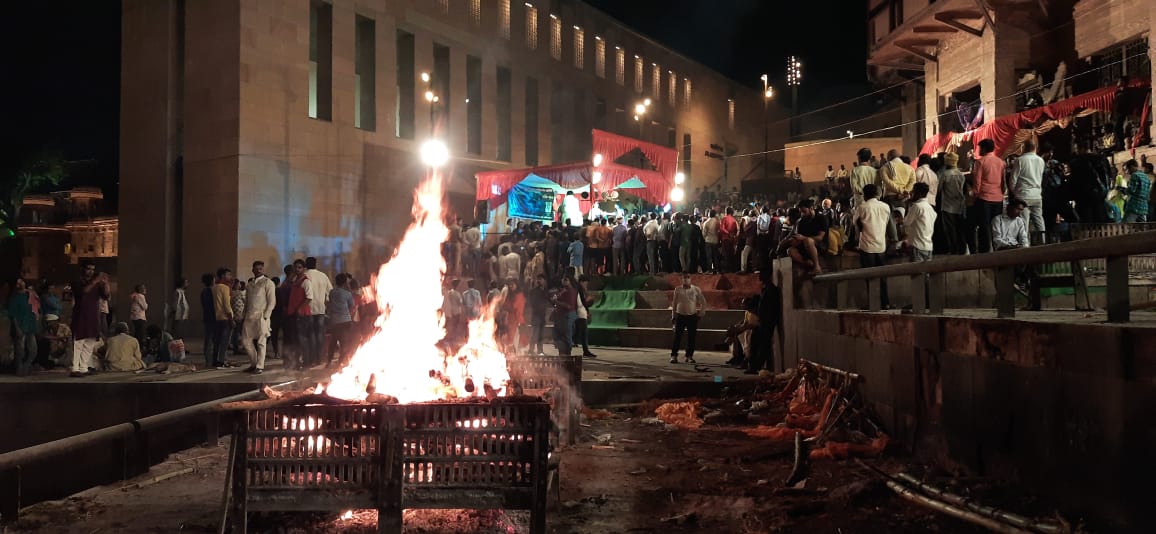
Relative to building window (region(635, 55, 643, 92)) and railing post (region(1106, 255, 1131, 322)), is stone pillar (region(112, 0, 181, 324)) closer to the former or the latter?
railing post (region(1106, 255, 1131, 322))

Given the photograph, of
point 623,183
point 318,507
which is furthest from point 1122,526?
point 623,183

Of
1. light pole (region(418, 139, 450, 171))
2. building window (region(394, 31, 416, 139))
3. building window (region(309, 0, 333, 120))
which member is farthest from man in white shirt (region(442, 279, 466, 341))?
building window (region(394, 31, 416, 139))

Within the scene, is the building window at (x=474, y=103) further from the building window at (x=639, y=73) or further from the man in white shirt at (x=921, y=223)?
the man in white shirt at (x=921, y=223)

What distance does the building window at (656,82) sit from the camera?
149 ft

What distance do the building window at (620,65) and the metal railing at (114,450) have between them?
121ft

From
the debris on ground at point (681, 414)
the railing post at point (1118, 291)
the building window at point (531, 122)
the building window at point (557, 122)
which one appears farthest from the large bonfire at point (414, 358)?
the building window at point (557, 122)

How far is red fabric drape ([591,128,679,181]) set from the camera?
22.8 m

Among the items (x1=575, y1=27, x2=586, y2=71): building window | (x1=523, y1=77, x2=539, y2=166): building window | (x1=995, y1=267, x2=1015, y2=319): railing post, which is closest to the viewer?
(x1=995, y1=267, x2=1015, y2=319): railing post

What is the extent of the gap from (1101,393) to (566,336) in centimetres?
1105

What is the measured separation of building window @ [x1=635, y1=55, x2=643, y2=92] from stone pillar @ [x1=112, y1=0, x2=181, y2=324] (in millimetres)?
26024

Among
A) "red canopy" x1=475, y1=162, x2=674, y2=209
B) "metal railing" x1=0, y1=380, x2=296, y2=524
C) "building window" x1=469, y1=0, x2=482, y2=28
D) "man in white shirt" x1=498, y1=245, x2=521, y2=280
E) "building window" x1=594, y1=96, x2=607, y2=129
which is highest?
"building window" x1=469, y1=0, x2=482, y2=28

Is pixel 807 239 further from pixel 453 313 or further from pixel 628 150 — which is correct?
pixel 628 150

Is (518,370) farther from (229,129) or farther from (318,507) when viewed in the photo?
(229,129)

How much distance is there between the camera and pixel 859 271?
892 cm
